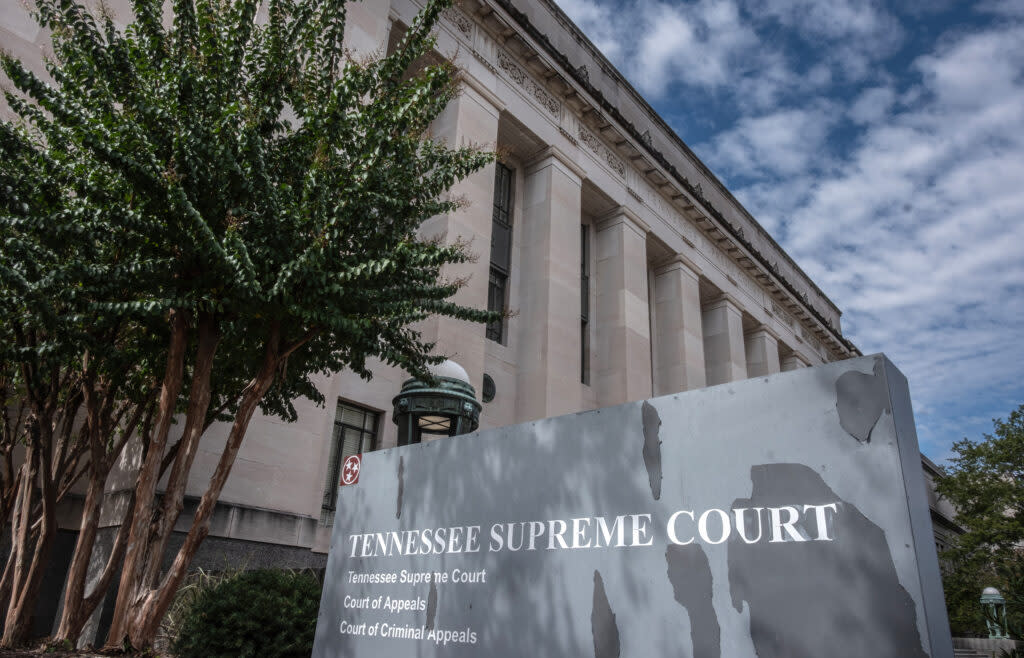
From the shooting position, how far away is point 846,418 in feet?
11.5

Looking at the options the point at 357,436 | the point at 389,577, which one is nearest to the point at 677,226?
the point at 357,436

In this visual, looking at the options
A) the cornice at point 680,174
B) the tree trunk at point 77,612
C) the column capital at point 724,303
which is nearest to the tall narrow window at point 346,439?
the tree trunk at point 77,612

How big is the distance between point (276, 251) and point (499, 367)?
12445mm

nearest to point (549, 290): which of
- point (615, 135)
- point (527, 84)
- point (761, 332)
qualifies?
point (527, 84)

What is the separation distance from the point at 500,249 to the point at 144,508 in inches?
603

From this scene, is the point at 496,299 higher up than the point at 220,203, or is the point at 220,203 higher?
the point at 496,299

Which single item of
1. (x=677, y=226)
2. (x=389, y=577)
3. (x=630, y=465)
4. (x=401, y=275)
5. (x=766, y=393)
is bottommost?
(x=389, y=577)

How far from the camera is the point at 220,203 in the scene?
24.1ft

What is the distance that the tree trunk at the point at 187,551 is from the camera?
6.70 metres

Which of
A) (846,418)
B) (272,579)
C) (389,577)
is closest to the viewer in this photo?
(846,418)

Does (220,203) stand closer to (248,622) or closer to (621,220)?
(248,622)

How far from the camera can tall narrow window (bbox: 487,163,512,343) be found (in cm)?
2031

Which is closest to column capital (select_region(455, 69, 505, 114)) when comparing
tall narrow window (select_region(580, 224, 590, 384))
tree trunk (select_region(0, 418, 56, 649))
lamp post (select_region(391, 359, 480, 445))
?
tall narrow window (select_region(580, 224, 590, 384))

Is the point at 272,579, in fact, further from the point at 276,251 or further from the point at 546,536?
the point at 546,536
